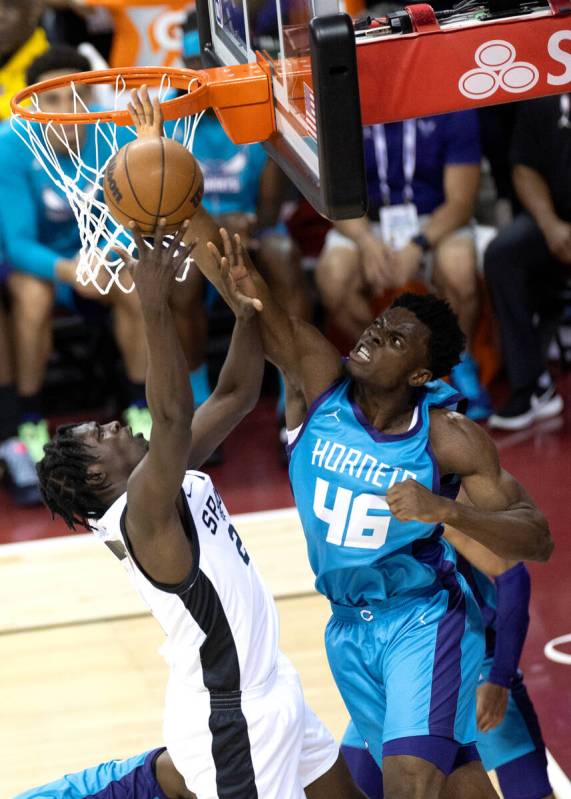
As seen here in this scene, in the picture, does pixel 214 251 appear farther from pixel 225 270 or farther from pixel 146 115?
pixel 146 115

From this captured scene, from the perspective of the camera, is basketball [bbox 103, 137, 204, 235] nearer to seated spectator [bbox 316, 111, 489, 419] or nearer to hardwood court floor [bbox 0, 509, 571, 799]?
hardwood court floor [bbox 0, 509, 571, 799]

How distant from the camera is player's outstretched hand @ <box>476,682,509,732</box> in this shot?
3609 millimetres

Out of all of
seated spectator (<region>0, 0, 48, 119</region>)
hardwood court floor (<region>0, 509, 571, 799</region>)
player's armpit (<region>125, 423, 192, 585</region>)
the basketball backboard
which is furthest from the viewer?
seated spectator (<region>0, 0, 48, 119</region>)

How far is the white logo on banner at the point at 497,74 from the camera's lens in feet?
9.84

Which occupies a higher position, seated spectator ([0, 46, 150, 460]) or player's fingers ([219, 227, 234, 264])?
player's fingers ([219, 227, 234, 264])

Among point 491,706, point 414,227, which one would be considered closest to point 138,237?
point 491,706

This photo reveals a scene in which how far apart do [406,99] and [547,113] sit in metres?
3.59

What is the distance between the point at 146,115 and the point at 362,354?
83 cm

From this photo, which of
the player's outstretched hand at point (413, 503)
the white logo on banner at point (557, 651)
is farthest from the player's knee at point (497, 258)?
the player's outstretched hand at point (413, 503)

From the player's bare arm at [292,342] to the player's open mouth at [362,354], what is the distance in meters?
0.08

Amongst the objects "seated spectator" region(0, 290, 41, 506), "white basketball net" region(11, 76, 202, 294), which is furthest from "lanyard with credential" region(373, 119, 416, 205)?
"seated spectator" region(0, 290, 41, 506)

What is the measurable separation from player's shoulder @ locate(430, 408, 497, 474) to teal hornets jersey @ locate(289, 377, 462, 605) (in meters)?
0.03

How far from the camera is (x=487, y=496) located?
3328 mm

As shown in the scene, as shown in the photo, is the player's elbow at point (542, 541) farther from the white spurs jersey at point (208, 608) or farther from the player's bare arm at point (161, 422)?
the player's bare arm at point (161, 422)
